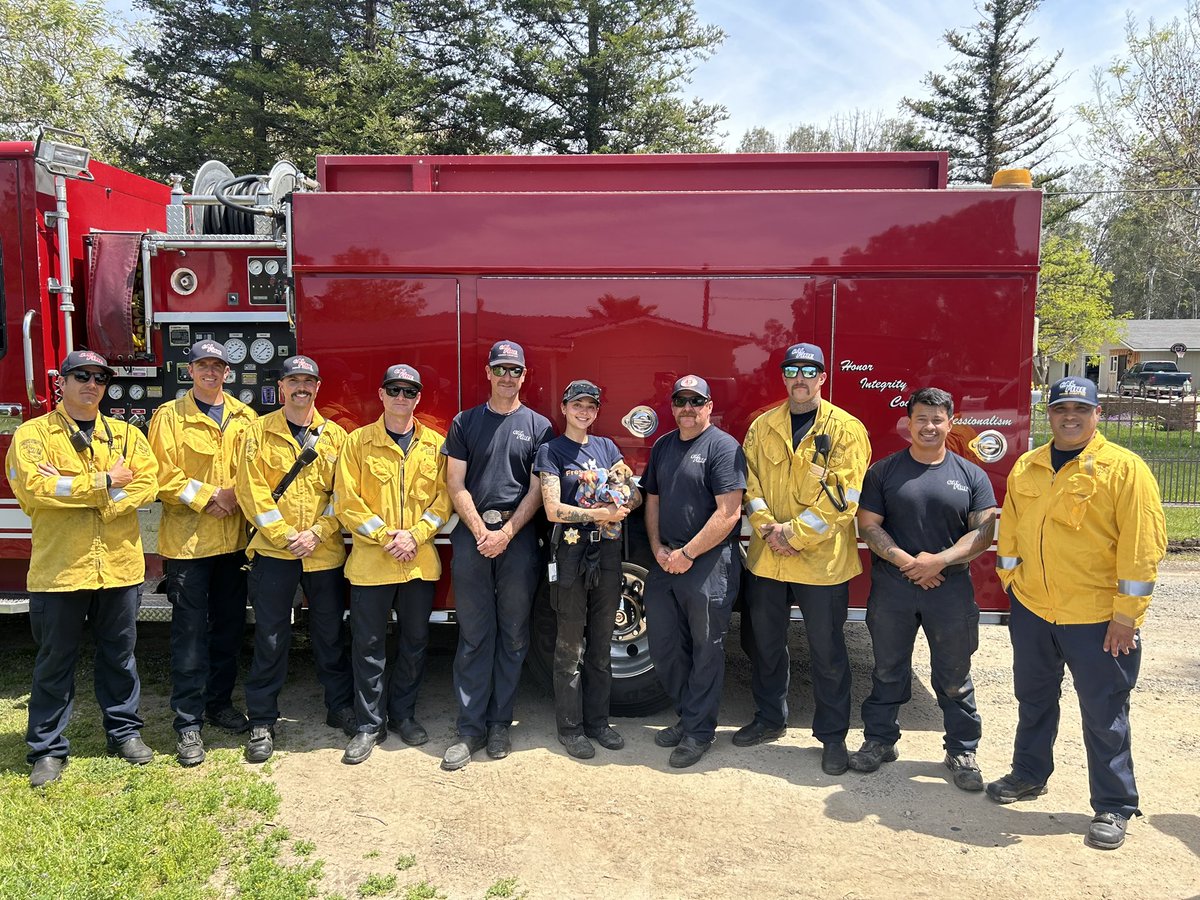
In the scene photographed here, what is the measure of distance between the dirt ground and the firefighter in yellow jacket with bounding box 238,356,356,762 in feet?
1.58

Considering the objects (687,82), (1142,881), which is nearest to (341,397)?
(1142,881)

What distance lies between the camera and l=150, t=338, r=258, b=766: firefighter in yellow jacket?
4.31 m

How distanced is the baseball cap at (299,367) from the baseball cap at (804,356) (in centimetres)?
241

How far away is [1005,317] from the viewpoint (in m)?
4.39

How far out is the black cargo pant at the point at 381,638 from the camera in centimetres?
434

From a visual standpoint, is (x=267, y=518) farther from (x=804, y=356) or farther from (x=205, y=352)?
(x=804, y=356)

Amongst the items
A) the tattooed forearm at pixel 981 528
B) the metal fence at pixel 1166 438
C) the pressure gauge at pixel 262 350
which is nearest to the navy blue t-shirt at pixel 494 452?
the pressure gauge at pixel 262 350

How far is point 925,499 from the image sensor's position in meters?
4.00

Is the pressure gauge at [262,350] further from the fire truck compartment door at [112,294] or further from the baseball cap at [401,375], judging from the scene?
the baseball cap at [401,375]

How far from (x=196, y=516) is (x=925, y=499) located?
370 cm

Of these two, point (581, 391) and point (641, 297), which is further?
point (641, 297)

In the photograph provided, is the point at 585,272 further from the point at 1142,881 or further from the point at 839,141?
the point at 839,141

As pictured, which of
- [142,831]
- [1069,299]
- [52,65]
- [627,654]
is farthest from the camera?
[1069,299]

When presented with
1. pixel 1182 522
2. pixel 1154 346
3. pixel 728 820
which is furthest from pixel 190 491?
pixel 1154 346
